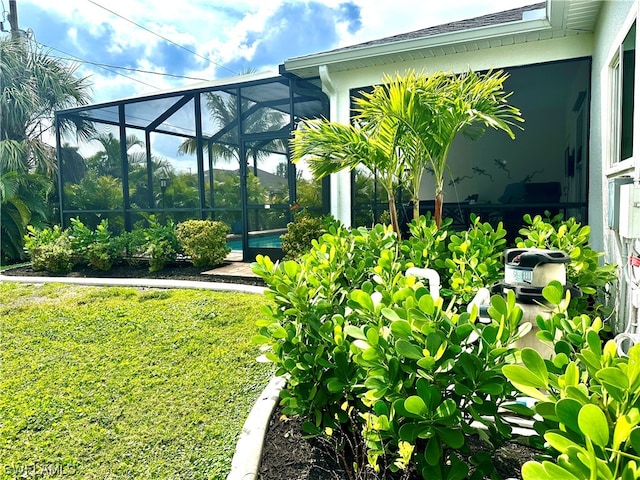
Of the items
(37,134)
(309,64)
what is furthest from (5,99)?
(309,64)

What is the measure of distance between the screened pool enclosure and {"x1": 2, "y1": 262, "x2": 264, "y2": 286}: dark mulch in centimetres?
119

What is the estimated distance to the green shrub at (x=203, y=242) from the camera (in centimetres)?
768

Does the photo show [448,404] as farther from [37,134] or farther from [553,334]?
[37,134]

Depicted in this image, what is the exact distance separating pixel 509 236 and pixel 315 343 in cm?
509

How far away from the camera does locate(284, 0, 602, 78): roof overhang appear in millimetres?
4957

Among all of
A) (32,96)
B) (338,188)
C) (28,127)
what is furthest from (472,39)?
(28,127)

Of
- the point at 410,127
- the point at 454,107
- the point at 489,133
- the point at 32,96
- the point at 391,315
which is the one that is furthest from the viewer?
the point at 32,96

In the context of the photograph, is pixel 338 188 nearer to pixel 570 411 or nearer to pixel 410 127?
pixel 410 127

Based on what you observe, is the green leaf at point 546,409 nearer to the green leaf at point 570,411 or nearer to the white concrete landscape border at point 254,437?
the green leaf at point 570,411

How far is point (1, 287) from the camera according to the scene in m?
6.83

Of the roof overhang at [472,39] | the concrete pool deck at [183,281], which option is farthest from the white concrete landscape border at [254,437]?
the roof overhang at [472,39]

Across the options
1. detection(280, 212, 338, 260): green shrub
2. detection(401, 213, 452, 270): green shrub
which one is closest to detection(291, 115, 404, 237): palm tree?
detection(401, 213, 452, 270): green shrub

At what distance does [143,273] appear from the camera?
7.79 metres

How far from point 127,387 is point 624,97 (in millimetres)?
4640
